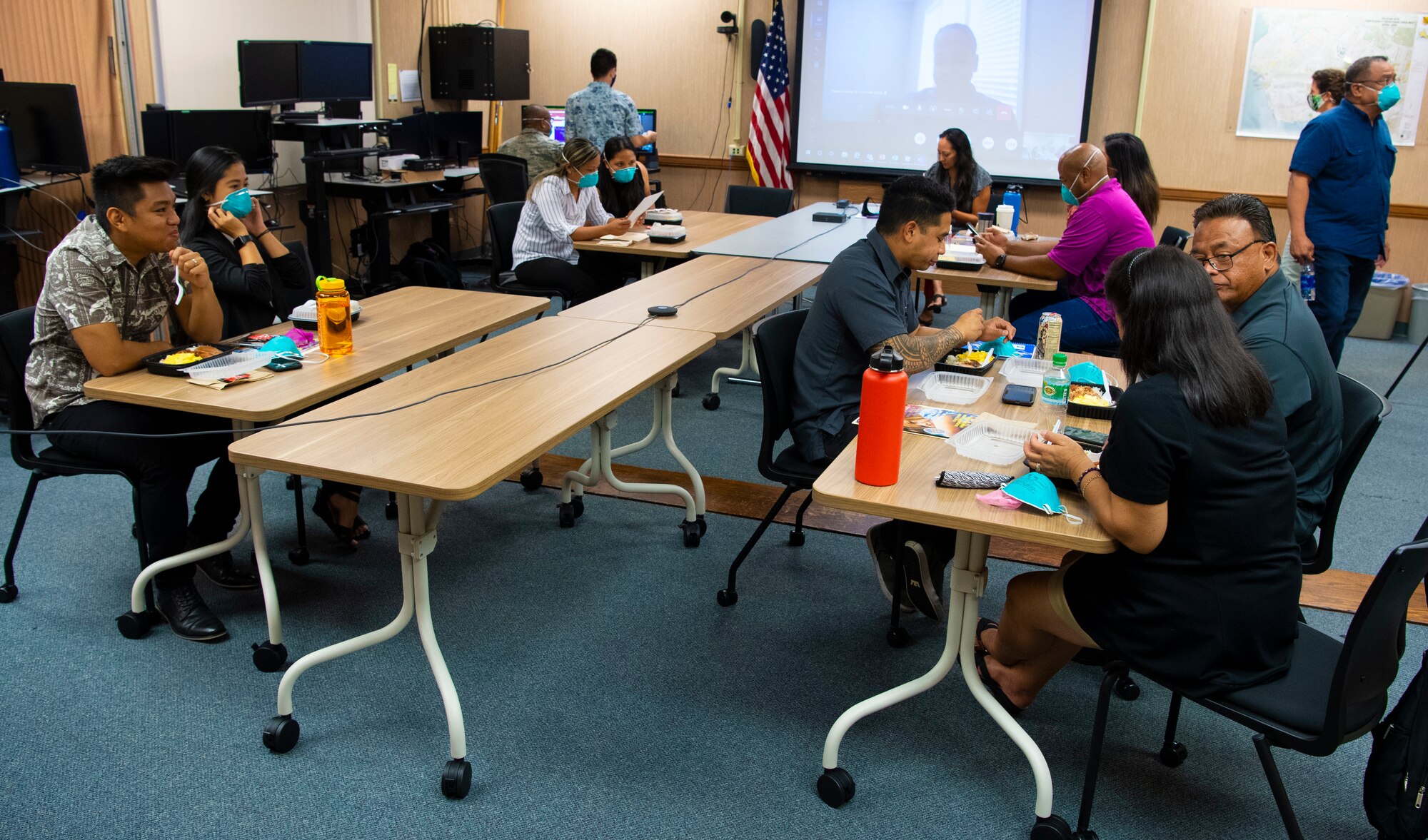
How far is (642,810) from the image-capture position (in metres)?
2.13

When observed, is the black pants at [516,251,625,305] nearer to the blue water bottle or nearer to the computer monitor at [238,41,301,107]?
the computer monitor at [238,41,301,107]

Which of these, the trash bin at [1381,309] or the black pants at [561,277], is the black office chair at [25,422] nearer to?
the black pants at [561,277]

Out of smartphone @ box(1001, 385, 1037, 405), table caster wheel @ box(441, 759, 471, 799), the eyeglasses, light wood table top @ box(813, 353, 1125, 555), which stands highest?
the eyeglasses

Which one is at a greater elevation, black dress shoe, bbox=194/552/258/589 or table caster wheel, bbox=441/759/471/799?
black dress shoe, bbox=194/552/258/589

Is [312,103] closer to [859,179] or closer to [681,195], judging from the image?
[681,195]

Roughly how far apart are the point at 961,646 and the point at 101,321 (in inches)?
88.2

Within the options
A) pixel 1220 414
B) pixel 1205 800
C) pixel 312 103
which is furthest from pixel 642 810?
pixel 312 103

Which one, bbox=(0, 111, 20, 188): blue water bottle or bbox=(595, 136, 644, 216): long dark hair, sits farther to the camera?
bbox=(595, 136, 644, 216): long dark hair

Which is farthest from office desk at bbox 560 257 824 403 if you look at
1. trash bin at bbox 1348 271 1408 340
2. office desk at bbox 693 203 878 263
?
trash bin at bbox 1348 271 1408 340

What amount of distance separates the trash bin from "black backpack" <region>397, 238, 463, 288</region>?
5761 millimetres

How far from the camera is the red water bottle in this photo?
1984mm

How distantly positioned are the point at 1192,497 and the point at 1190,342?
0.27m

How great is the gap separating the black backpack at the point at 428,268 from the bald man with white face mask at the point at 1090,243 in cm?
397

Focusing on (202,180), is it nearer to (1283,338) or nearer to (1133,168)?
(1283,338)
